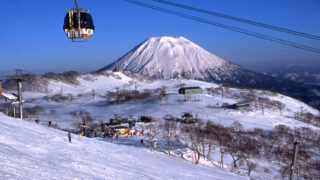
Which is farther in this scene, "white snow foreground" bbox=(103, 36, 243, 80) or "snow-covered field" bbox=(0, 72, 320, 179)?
"white snow foreground" bbox=(103, 36, 243, 80)

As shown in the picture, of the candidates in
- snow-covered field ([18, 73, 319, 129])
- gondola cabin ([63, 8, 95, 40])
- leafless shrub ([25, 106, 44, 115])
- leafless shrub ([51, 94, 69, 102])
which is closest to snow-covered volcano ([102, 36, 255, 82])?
snow-covered field ([18, 73, 319, 129])

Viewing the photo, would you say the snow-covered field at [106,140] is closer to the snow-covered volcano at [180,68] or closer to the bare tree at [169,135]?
the bare tree at [169,135]

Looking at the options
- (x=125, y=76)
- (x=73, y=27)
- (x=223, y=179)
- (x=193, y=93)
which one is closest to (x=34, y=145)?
(x=73, y=27)

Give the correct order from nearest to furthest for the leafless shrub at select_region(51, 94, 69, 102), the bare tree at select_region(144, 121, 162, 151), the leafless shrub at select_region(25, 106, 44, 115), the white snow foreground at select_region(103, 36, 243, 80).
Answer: the bare tree at select_region(144, 121, 162, 151)
the leafless shrub at select_region(25, 106, 44, 115)
the leafless shrub at select_region(51, 94, 69, 102)
the white snow foreground at select_region(103, 36, 243, 80)

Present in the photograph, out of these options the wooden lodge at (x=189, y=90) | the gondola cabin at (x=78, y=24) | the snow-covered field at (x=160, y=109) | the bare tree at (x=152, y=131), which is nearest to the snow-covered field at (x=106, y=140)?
the snow-covered field at (x=160, y=109)

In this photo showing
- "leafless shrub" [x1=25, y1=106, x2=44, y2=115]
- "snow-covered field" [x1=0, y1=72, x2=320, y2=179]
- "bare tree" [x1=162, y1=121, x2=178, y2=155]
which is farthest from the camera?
"leafless shrub" [x1=25, y1=106, x2=44, y2=115]

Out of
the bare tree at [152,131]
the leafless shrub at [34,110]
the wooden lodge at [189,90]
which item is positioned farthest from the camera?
the wooden lodge at [189,90]

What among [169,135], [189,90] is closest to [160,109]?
[189,90]

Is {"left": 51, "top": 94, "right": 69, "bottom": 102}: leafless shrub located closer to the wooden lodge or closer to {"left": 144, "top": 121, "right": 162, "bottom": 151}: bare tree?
the wooden lodge

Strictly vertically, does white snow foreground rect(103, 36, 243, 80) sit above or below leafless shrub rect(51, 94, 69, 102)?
above
